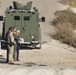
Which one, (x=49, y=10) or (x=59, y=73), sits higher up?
(x=49, y=10)

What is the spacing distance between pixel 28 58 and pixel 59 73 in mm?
6833

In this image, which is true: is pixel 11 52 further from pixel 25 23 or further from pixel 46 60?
pixel 25 23

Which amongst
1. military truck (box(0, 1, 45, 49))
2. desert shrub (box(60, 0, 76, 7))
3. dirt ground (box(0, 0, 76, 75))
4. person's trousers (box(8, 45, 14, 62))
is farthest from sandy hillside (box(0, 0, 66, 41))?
person's trousers (box(8, 45, 14, 62))

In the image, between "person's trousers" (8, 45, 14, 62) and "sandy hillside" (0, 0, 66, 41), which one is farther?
"sandy hillside" (0, 0, 66, 41)

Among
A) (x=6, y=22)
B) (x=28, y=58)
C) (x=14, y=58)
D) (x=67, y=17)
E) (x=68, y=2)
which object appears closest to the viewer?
(x=14, y=58)

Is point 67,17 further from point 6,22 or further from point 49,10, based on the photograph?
point 6,22

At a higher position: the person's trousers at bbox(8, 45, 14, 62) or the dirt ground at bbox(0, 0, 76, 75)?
the person's trousers at bbox(8, 45, 14, 62)

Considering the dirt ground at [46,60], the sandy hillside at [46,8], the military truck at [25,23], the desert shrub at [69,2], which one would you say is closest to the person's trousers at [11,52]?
the dirt ground at [46,60]

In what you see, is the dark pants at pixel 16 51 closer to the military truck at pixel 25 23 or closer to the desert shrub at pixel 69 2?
the military truck at pixel 25 23

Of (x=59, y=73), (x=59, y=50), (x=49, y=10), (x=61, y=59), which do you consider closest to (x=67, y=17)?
(x=49, y=10)

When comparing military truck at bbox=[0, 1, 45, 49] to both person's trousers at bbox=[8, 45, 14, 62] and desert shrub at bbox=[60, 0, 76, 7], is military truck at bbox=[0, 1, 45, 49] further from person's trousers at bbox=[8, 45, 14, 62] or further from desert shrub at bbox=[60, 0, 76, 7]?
desert shrub at bbox=[60, 0, 76, 7]

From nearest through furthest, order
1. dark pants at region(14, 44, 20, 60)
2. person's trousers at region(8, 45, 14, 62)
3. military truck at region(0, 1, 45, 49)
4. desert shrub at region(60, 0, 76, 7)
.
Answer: person's trousers at region(8, 45, 14, 62), dark pants at region(14, 44, 20, 60), military truck at region(0, 1, 45, 49), desert shrub at region(60, 0, 76, 7)

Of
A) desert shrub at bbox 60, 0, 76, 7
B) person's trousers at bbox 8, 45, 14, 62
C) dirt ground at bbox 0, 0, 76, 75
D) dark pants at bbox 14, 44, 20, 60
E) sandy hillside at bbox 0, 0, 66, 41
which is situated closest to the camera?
→ dirt ground at bbox 0, 0, 76, 75

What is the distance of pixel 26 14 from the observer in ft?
85.4
